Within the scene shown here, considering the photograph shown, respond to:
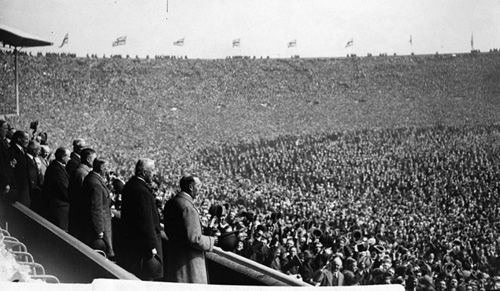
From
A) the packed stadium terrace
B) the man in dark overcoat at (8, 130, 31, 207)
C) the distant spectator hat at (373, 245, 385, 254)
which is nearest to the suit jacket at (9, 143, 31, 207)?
the man in dark overcoat at (8, 130, 31, 207)

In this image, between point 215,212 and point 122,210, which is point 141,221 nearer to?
point 122,210

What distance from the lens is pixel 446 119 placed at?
3.33m

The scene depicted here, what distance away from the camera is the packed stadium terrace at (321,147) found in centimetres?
310

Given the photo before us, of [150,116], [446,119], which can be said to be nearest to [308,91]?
[150,116]

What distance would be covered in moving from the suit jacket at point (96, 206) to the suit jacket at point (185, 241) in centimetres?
44

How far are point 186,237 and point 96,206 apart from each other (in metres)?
0.67

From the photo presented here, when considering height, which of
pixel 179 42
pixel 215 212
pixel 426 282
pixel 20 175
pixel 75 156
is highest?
pixel 179 42

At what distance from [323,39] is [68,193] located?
1575 mm

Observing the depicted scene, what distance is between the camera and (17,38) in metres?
3.07

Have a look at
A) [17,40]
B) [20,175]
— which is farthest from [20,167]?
[17,40]

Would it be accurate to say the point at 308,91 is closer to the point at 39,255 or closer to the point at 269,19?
the point at 269,19

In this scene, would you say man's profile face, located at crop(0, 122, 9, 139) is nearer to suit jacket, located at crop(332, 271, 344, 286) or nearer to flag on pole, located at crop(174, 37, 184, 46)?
flag on pole, located at crop(174, 37, 184, 46)

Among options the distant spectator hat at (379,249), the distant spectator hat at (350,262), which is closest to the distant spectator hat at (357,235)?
the distant spectator hat at (379,249)

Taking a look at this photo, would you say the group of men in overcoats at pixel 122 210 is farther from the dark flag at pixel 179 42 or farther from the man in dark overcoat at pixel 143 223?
the dark flag at pixel 179 42
